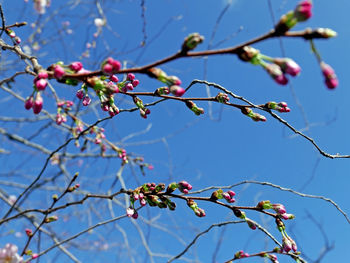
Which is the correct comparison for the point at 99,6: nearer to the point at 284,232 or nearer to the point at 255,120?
the point at 255,120

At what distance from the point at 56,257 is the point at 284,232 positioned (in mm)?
2919

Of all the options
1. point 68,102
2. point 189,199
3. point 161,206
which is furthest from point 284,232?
point 68,102

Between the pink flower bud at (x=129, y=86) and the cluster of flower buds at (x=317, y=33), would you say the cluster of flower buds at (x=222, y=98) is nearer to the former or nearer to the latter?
the pink flower bud at (x=129, y=86)

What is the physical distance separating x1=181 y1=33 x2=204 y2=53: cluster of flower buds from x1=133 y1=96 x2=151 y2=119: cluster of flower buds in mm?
736

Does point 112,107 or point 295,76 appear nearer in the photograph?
point 295,76

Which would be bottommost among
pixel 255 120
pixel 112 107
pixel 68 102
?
pixel 112 107

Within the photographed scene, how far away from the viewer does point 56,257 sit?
3455mm

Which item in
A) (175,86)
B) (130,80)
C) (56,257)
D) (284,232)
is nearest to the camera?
(175,86)

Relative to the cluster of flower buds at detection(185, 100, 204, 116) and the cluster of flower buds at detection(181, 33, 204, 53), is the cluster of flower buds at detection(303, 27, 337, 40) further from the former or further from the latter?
the cluster of flower buds at detection(185, 100, 204, 116)

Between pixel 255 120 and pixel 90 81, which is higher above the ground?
pixel 255 120

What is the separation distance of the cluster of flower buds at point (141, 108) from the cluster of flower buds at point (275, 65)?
81 cm

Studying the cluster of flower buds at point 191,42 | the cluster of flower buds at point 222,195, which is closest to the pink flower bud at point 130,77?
the cluster of flower buds at point 222,195

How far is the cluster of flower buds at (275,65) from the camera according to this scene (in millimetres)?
715

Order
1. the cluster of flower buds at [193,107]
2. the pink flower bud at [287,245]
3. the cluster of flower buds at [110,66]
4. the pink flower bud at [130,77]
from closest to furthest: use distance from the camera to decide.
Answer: the cluster of flower buds at [110,66] < the pink flower bud at [287,245] < the cluster of flower buds at [193,107] < the pink flower bud at [130,77]
